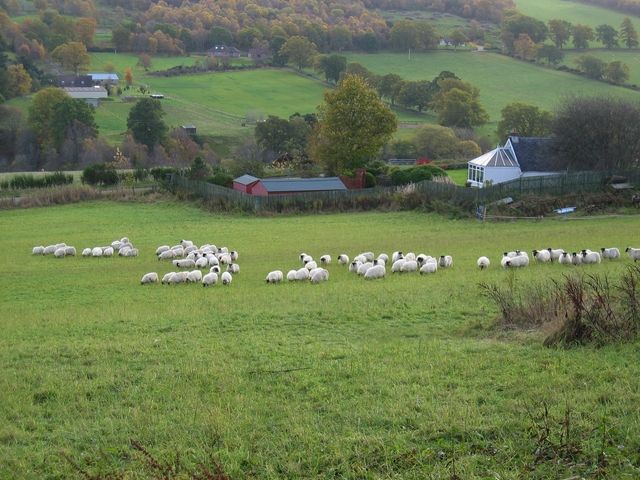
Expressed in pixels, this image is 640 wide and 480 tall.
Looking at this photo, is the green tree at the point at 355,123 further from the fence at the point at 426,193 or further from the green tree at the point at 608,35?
the green tree at the point at 608,35

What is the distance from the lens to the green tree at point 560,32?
141 meters

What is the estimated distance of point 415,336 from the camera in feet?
53.4

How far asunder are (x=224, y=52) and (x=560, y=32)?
6410 centimetres

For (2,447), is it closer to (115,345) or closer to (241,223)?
(115,345)

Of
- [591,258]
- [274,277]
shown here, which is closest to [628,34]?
[591,258]

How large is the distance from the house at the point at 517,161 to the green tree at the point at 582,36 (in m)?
90.8

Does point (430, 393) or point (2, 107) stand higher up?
point (430, 393)

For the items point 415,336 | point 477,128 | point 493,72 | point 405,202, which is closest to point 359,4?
point 493,72

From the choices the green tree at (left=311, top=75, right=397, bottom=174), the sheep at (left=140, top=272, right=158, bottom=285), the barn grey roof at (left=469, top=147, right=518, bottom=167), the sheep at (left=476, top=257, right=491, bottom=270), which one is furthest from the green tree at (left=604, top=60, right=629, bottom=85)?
the sheep at (left=140, top=272, right=158, bottom=285)

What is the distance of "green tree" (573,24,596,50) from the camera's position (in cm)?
14050

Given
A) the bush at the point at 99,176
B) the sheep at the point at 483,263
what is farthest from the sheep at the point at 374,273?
the bush at the point at 99,176

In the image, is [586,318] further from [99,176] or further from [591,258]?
[99,176]

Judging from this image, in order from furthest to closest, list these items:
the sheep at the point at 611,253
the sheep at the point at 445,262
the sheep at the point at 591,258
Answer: the sheep at the point at 445,262
the sheep at the point at 611,253
the sheep at the point at 591,258

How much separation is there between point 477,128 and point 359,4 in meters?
93.5
